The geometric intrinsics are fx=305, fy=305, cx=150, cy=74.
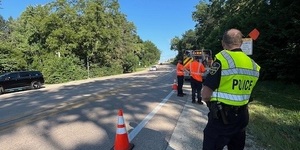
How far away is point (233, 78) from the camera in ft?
10.8

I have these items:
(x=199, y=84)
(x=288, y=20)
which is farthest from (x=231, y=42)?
(x=288, y=20)

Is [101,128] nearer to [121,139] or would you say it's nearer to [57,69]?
[121,139]

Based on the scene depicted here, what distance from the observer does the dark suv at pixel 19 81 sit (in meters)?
23.6

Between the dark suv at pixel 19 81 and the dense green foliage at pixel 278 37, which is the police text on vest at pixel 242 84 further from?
the dark suv at pixel 19 81

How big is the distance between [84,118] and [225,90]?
255 inches

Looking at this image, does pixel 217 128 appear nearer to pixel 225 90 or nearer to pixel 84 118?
pixel 225 90

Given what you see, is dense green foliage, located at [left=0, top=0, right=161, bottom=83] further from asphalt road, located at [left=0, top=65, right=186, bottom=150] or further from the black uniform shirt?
the black uniform shirt

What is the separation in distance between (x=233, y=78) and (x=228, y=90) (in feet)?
0.47

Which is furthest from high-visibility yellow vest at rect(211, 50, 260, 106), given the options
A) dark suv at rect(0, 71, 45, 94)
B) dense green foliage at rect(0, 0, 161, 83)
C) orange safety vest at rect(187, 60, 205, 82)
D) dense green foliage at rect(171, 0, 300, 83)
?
dense green foliage at rect(0, 0, 161, 83)

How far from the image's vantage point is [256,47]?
19.8 meters

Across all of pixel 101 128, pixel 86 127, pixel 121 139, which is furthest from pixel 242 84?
pixel 86 127

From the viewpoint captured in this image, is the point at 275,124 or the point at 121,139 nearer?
the point at 121,139

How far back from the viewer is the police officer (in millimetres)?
3307

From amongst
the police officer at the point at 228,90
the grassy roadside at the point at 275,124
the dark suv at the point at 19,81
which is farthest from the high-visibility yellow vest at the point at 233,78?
the dark suv at the point at 19,81
